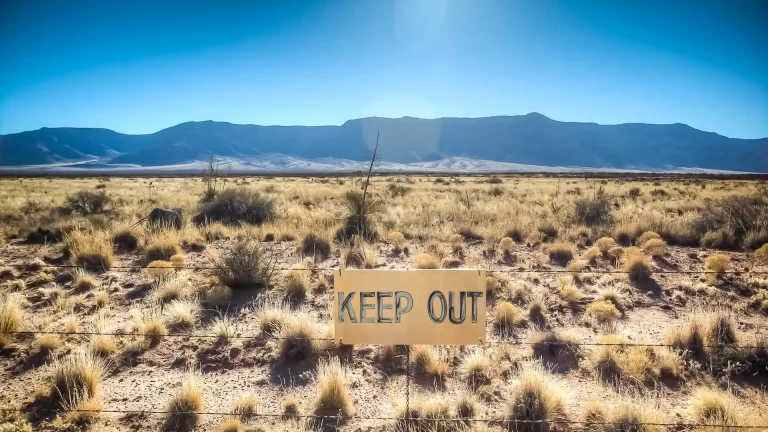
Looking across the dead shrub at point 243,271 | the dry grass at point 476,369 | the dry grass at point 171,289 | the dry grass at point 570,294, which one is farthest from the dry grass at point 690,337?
the dry grass at point 171,289

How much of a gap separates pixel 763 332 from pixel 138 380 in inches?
303

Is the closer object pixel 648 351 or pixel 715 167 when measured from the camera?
pixel 648 351

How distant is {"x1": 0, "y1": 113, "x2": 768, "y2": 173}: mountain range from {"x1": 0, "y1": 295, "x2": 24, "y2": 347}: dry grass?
504 ft

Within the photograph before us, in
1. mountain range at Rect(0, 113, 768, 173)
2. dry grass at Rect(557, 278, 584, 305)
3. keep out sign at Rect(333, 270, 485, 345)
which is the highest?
mountain range at Rect(0, 113, 768, 173)

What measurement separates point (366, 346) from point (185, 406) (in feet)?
7.00

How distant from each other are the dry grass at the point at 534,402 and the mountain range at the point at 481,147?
6081 inches

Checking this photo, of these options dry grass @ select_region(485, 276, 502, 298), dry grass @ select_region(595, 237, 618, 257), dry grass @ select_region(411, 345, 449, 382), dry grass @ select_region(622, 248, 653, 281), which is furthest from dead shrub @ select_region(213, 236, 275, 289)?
dry grass @ select_region(595, 237, 618, 257)

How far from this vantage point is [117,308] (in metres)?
6.09

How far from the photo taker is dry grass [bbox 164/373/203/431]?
354cm

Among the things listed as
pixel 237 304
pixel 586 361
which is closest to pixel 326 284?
pixel 237 304

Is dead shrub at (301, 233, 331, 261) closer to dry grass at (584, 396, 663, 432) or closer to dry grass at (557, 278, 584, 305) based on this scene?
dry grass at (557, 278, 584, 305)

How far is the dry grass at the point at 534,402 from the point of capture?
11.7ft

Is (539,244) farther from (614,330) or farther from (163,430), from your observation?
(163,430)

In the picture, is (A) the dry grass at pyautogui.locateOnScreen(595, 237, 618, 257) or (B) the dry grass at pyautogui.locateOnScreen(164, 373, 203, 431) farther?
(A) the dry grass at pyautogui.locateOnScreen(595, 237, 618, 257)
